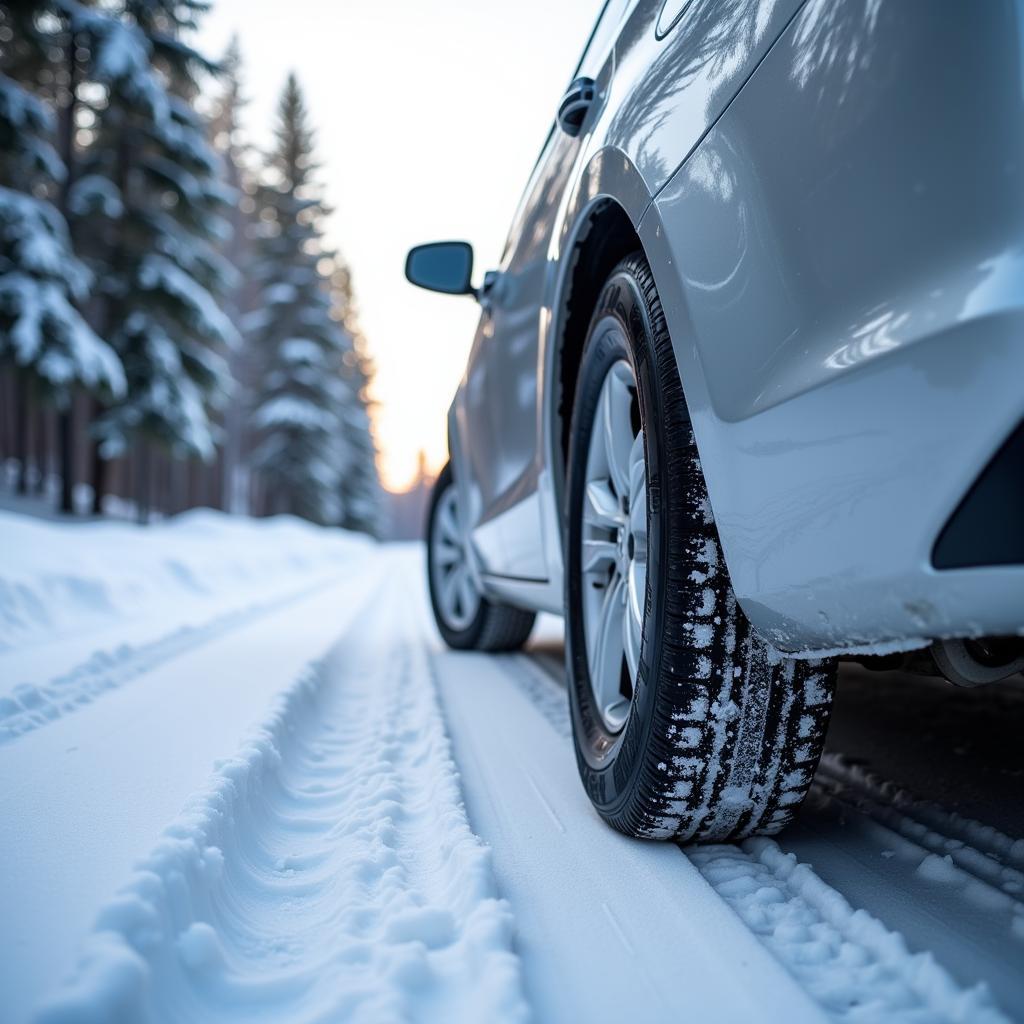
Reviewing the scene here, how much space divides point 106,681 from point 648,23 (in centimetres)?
247

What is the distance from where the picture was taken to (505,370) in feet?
8.50

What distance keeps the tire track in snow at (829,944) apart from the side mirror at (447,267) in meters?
2.21

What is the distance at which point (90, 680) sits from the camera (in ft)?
8.69

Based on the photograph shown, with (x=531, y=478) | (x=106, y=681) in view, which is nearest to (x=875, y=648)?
(x=531, y=478)

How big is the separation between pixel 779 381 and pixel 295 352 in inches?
977

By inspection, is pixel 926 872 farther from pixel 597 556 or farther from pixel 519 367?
pixel 519 367

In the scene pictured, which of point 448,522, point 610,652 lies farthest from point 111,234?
point 610,652

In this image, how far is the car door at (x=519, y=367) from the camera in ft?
6.93

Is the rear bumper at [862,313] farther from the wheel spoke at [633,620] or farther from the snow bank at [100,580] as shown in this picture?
the snow bank at [100,580]

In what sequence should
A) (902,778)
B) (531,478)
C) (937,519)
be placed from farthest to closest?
(531,478) < (902,778) < (937,519)

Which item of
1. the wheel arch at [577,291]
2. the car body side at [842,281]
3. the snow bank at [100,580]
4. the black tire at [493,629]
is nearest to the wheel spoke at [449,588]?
the black tire at [493,629]

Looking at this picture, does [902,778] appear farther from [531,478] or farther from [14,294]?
[14,294]

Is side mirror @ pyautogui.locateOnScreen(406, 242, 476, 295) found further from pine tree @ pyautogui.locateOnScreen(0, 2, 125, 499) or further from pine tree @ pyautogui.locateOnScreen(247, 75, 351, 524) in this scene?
pine tree @ pyautogui.locateOnScreen(247, 75, 351, 524)

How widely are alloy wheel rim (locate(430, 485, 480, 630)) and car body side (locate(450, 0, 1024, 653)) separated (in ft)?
9.31
